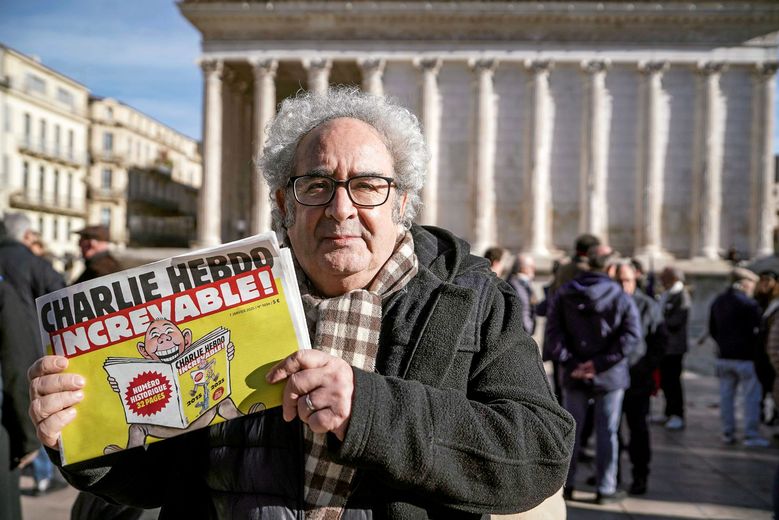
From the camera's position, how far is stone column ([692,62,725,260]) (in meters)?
29.1

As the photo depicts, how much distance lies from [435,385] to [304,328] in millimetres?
388

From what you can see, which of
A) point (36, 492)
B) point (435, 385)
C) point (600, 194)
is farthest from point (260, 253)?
point (600, 194)

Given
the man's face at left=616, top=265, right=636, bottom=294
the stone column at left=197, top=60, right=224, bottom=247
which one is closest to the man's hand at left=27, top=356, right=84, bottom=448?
the man's face at left=616, top=265, right=636, bottom=294

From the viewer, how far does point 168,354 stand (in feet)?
6.00

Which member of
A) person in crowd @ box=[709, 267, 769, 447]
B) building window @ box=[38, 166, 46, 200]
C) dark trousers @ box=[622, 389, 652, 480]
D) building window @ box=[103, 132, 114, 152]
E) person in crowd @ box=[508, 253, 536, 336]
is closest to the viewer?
dark trousers @ box=[622, 389, 652, 480]

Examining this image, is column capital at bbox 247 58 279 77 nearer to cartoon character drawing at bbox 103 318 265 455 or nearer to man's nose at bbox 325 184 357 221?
man's nose at bbox 325 184 357 221

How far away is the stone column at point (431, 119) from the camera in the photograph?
1161 inches

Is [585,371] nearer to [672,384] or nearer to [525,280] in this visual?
[525,280]

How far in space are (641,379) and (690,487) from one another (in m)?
1.17

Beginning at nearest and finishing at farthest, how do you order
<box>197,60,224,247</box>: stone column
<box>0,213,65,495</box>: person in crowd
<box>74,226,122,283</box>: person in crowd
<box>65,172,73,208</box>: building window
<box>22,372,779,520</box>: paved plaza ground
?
<box>74,226,122,283</box>: person in crowd < <box>22,372,779,520</box>: paved plaza ground < <box>0,213,65,495</box>: person in crowd < <box>197,60,224,247</box>: stone column < <box>65,172,73,208</box>: building window

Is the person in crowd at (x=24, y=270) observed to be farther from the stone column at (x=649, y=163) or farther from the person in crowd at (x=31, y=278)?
the stone column at (x=649, y=163)

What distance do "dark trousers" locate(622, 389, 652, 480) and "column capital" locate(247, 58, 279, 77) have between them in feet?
84.2

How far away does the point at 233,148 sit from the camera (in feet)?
110

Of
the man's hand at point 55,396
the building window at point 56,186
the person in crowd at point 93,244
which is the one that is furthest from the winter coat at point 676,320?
the building window at point 56,186
